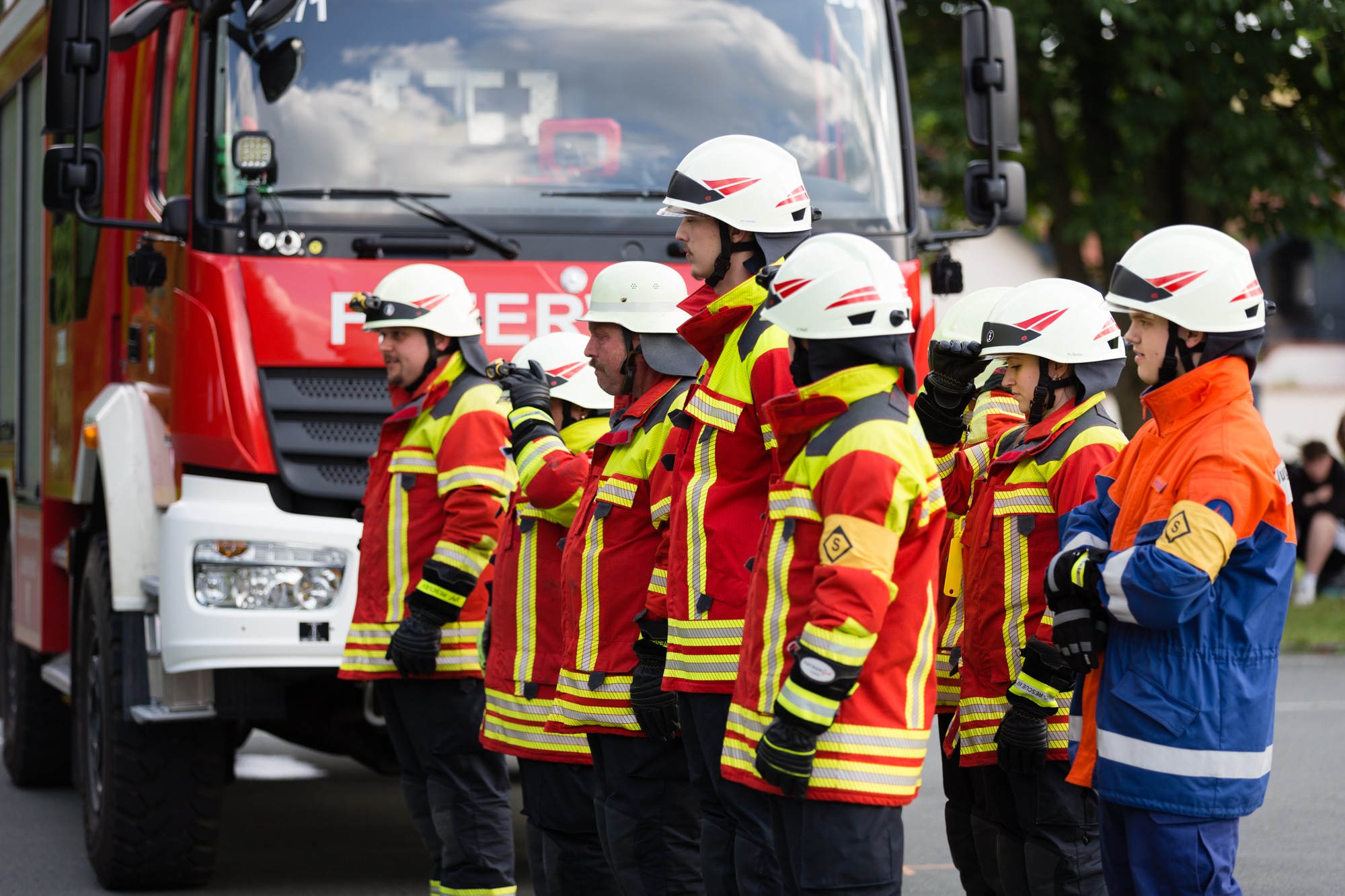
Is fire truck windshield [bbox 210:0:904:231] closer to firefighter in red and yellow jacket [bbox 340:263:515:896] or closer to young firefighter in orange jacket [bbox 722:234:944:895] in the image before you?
firefighter in red and yellow jacket [bbox 340:263:515:896]

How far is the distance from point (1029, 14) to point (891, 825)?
11026 mm

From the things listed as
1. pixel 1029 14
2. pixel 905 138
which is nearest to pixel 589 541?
pixel 905 138

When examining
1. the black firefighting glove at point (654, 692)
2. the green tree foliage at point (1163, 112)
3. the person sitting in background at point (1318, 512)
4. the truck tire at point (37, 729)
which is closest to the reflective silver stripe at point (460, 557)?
the black firefighting glove at point (654, 692)

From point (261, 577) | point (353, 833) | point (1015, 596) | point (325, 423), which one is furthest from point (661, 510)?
point (353, 833)

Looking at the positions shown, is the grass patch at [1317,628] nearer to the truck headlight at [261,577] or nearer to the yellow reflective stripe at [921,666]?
the truck headlight at [261,577]

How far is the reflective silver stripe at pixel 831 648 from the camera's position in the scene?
348 cm

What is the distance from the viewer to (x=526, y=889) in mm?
6824

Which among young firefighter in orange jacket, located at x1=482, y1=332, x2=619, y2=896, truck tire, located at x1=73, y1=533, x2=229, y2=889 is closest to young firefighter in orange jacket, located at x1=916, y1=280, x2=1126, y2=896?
young firefighter in orange jacket, located at x1=482, y1=332, x2=619, y2=896

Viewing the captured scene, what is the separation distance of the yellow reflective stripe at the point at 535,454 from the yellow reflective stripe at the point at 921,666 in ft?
5.09

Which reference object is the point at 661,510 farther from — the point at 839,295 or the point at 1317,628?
Result: the point at 1317,628

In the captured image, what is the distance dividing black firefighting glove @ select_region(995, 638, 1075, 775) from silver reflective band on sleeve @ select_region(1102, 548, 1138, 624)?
24.2 inches

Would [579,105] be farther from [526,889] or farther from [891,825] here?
[891,825]

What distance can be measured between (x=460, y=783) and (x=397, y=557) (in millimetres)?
696

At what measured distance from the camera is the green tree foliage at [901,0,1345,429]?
535 inches
